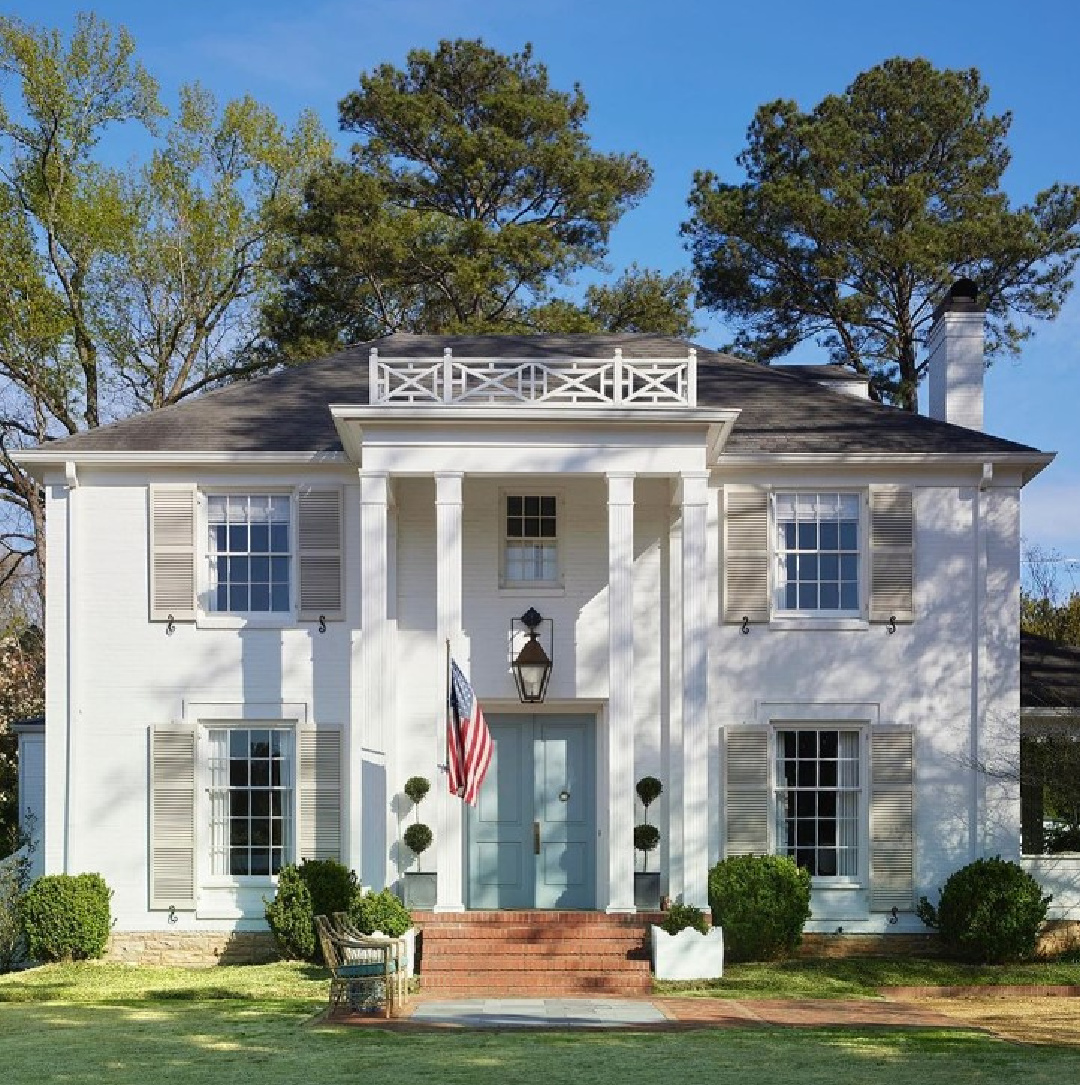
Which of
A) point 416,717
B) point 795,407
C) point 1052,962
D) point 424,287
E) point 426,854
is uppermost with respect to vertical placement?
point 424,287

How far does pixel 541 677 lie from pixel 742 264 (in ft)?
71.4

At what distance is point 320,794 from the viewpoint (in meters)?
21.0

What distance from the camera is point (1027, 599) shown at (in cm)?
4300

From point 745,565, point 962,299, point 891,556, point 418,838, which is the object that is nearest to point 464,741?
point 418,838

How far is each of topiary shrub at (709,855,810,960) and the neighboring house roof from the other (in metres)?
4.62

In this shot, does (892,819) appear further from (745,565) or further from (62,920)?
(62,920)

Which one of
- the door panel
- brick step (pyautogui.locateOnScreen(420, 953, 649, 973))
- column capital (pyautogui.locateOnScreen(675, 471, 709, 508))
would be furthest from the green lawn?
column capital (pyautogui.locateOnScreen(675, 471, 709, 508))

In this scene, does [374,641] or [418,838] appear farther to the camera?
[418,838]

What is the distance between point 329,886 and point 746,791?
5.33m

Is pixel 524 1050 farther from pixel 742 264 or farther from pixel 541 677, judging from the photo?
pixel 742 264

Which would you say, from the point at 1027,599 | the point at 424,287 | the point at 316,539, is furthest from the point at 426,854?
the point at 1027,599

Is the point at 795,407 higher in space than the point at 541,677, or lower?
higher

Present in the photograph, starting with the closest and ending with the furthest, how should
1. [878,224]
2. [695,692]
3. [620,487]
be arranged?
[695,692]
[620,487]
[878,224]

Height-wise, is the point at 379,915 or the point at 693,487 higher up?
the point at 693,487
